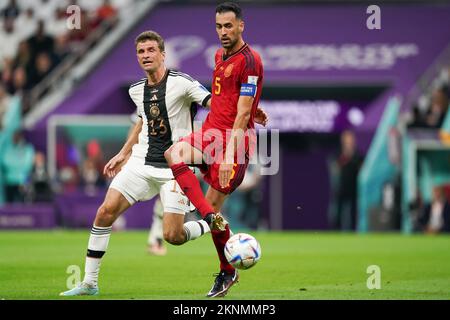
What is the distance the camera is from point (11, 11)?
27.4 m

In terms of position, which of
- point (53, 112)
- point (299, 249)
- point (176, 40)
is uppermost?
point (176, 40)

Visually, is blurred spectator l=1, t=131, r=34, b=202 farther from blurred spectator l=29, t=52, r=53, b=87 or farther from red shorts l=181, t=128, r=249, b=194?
red shorts l=181, t=128, r=249, b=194

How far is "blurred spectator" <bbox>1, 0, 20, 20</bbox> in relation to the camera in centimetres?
2728

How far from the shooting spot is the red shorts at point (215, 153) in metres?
9.09

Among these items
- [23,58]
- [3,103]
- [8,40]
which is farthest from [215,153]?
[8,40]

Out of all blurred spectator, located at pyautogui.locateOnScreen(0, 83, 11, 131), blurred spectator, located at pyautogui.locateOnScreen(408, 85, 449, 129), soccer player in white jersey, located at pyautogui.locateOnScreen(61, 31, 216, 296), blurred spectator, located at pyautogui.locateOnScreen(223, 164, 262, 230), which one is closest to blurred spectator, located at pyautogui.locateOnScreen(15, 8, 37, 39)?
blurred spectator, located at pyautogui.locateOnScreen(0, 83, 11, 131)

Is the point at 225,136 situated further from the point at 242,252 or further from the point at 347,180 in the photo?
the point at 347,180

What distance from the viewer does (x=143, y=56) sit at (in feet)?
31.0

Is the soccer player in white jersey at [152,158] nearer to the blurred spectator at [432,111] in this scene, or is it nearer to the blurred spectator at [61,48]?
the blurred spectator at [432,111]

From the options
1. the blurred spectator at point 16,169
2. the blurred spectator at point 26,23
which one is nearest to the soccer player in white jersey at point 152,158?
the blurred spectator at point 16,169

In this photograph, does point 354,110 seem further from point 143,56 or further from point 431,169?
point 143,56

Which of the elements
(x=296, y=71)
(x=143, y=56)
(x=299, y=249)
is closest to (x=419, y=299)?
(x=143, y=56)

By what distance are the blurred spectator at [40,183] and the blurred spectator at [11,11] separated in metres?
5.57

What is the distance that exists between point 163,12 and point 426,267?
13869mm
